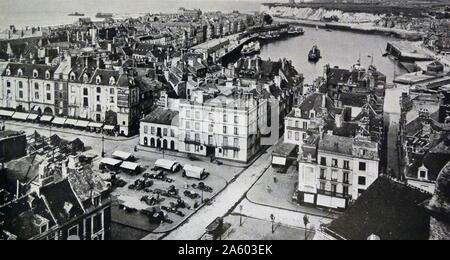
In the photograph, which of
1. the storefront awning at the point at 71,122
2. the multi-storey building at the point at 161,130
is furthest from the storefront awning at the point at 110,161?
the storefront awning at the point at 71,122

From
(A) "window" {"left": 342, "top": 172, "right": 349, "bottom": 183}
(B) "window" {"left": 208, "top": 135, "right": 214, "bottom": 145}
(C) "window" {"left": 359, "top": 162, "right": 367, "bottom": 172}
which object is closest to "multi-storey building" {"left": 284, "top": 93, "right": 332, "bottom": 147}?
(B) "window" {"left": 208, "top": 135, "right": 214, "bottom": 145}

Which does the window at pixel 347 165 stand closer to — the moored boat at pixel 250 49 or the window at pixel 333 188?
the window at pixel 333 188

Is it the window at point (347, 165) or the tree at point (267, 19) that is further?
the tree at point (267, 19)

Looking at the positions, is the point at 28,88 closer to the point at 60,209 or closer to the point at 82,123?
the point at 82,123

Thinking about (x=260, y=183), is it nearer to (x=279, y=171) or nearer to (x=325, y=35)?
(x=279, y=171)

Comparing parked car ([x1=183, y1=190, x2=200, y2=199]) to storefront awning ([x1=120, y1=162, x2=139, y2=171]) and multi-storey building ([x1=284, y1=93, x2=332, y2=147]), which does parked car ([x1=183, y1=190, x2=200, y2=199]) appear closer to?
storefront awning ([x1=120, y1=162, x2=139, y2=171])

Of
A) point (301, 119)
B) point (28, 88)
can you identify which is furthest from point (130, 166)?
point (28, 88)
